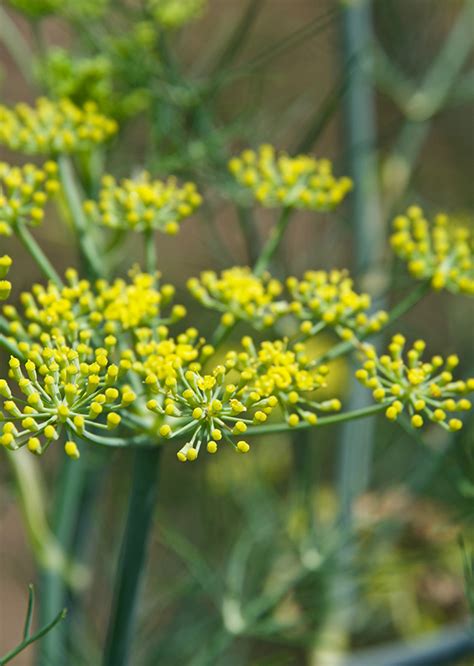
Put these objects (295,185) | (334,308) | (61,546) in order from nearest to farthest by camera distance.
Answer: (334,308) → (295,185) → (61,546)

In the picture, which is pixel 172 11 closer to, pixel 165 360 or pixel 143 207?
pixel 143 207

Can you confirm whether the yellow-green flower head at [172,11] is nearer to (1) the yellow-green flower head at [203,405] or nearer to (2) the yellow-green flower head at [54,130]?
(2) the yellow-green flower head at [54,130]

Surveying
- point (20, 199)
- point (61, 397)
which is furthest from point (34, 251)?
point (61, 397)

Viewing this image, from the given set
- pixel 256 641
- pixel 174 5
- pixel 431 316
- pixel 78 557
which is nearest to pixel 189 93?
pixel 174 5

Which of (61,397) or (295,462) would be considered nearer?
(61,397)

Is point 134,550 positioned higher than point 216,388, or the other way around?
point 216,388

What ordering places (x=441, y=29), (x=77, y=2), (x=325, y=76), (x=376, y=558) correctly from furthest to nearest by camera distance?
(x=325, y=76) → (x=441, y=29) → (x=376, y=558) → (x=77, y=2)

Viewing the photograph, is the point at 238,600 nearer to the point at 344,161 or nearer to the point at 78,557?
the point at 78,557
